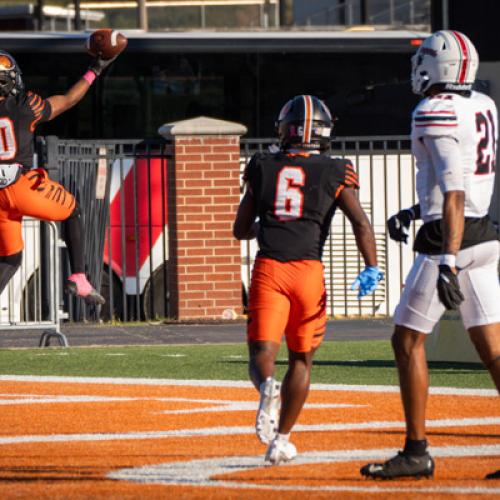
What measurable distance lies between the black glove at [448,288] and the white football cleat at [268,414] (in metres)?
0.89

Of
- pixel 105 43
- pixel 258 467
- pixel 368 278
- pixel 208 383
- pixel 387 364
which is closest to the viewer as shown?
pixel 258 467

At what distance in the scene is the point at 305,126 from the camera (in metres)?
8.67

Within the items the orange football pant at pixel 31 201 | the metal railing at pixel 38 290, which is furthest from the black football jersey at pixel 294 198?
the metal railing at pixel 38 290

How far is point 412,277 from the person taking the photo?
314 inches

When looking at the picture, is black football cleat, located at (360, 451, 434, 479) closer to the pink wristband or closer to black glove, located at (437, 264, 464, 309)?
black glove, located at (437, 264, 464, 309)

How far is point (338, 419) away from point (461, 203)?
9.18ft

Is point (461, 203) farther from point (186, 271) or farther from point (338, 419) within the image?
point (186, 271)

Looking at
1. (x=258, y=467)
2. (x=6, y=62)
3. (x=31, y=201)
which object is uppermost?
(x=6, y=62)

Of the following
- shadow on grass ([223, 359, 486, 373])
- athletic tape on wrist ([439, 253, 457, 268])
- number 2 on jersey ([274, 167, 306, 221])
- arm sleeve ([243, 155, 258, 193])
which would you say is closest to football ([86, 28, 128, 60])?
shadow on grass ([223, 359, 486, 373])

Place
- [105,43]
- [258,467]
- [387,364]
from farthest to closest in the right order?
1. [387,364]
2. [105,43]
3. [258,467]

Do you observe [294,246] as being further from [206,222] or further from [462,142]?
[206,222]

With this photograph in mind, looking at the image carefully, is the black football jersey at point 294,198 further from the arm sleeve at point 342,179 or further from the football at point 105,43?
the football at point 105,43

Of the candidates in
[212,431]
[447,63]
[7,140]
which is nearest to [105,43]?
[7,140]

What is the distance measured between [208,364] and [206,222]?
5.98 meters
